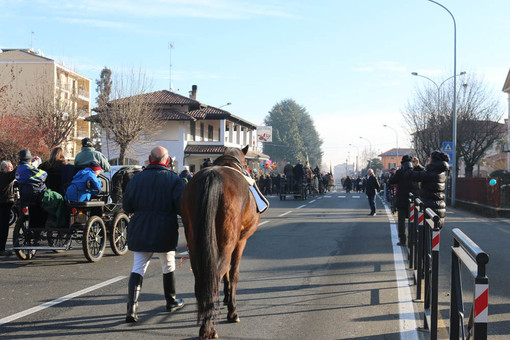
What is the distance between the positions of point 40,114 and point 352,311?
3523 cm

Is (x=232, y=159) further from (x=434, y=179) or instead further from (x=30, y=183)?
(x=30, y=183)

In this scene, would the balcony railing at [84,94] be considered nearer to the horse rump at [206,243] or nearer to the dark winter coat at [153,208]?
the dark winter coat at [153,208]

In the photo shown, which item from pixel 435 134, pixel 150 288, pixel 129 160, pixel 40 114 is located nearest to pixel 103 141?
pixel 129 160

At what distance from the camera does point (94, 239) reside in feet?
31.6

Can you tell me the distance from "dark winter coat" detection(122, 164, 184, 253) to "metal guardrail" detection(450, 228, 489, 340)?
9.92 feet

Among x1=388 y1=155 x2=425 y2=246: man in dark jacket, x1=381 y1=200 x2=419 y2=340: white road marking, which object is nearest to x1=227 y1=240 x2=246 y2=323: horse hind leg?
x1=381 y1=200 x2=419 y2=340: white road marking

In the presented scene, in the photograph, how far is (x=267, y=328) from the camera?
17.9 feet

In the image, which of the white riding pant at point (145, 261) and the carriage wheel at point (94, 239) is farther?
the carriage wheel at point (94, 239)

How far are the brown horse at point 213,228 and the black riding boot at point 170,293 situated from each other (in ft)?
2.37

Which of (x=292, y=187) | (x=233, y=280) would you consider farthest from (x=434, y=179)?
(x=292, y=187)

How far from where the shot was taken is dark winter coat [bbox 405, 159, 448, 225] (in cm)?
955

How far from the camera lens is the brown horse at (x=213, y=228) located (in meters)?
4.69

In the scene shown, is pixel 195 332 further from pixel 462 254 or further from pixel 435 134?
pixel 435 134

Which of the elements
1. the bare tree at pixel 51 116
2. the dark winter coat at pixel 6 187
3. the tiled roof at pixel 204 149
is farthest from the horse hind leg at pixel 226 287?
the tiled roof at pixel 204 149
